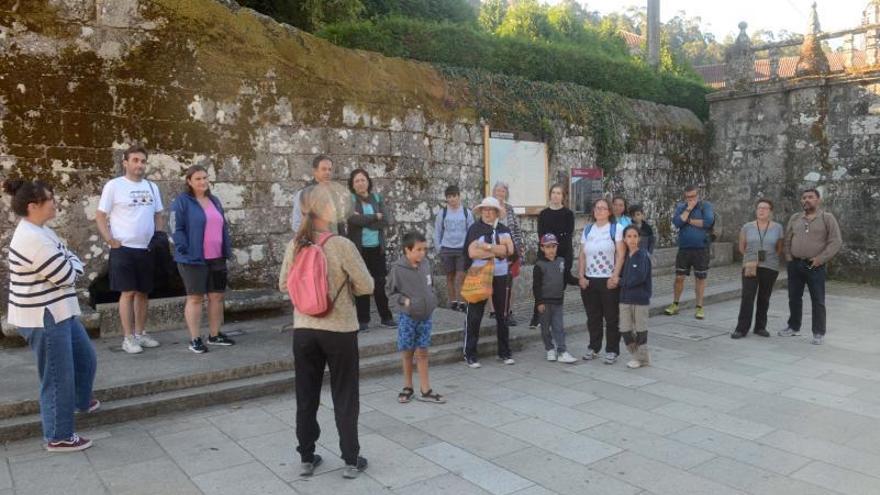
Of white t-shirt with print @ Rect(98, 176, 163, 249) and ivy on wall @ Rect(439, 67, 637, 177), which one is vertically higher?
ivy on wall @ Rect(439, 67, 637, 177)

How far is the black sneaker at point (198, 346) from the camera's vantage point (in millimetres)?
5691

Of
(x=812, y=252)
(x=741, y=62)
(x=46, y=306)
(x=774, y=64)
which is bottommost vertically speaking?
(x=812, y=252)

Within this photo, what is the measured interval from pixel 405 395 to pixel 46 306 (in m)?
2.59

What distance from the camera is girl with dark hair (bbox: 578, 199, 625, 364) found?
641cm

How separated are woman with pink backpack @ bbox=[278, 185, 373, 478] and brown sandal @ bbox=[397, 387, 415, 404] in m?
1.38

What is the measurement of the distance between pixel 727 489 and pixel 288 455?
2.59 metres

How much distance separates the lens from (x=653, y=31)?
17.8 meters

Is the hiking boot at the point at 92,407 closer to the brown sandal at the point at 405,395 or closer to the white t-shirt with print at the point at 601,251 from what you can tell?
the brown sandal at the point at 405,395

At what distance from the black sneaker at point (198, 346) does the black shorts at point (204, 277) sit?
0.42 m

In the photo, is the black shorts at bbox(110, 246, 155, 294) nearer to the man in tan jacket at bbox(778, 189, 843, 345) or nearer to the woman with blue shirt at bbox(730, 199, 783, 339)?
the woman with blue shirt at bbox(730, 199, 783, 339)

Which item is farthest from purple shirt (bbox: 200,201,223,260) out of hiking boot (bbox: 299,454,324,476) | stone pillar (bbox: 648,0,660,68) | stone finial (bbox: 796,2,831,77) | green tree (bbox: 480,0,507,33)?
green tree (bbox: 480,0,507,33)

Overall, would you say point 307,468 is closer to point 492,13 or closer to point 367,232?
point 367,232

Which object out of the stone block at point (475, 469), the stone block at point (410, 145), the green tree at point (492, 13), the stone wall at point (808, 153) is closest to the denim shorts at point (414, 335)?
the stone block at point (475, 469)

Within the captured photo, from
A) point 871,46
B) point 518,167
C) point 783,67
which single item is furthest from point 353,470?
point 783,67
